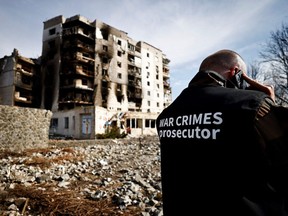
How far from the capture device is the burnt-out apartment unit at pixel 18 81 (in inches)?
1508

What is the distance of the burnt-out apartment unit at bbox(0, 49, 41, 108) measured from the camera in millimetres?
38312

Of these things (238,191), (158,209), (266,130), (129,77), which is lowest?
(158,209)

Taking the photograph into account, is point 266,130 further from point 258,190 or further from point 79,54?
point 79,54

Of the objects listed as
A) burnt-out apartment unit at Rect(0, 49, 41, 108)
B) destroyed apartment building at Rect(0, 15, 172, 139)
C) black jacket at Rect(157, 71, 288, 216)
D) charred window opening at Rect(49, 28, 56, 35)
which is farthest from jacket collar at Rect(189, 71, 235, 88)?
charred window opening at Rect(49, 28, 56, 35)

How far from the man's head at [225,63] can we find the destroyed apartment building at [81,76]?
2934cm

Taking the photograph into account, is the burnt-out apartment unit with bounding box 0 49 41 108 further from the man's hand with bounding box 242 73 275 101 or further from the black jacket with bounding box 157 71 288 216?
the man's hand with bounding box 242 73 275 101

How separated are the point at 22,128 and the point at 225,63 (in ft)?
52.0

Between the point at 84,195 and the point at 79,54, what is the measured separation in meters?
40.2

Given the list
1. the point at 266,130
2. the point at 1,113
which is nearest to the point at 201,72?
the point at 266,130

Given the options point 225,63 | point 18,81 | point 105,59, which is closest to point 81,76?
point 105,59

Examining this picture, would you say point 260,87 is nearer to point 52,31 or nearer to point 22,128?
point 22,128

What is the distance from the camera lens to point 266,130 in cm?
99

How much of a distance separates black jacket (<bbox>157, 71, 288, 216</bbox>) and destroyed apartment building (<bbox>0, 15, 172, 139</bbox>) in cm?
2947

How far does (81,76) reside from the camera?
42.1 meters
